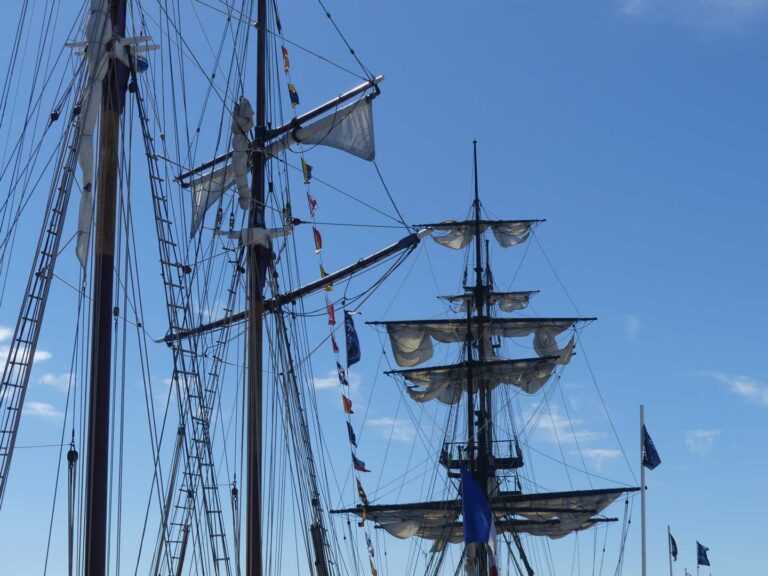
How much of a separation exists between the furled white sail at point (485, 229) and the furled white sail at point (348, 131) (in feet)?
102

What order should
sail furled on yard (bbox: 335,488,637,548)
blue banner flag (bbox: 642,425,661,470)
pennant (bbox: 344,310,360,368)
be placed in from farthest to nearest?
sail furled on yard (bbox: 335,488,637,548) < blue banner flag (bbox: 642,425,661,470) < pennant (bbox: 344,310,360,368)

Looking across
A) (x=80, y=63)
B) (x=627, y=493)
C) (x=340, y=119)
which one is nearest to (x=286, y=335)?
(x=340, y=119)

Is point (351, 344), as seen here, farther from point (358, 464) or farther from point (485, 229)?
point (485, 229)

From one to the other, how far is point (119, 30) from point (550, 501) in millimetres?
50916

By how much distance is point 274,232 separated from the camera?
118 ft

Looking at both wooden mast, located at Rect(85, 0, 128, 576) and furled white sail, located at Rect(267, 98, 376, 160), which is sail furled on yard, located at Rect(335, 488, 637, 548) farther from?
wooden mast, located at Rect(85, 0, 128, 576)

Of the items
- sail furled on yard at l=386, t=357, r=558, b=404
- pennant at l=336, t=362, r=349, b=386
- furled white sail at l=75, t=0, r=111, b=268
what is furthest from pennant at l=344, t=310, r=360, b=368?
sail furled on yard at l=386, t=357, r=558, b=404

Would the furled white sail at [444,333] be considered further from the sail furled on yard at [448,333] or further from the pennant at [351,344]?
the pennant at [351,344]

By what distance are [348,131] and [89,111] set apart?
65.5 feet

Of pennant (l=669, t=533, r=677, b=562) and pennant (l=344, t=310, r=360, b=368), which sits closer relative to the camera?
pennant (l=344, t=310, r=360, b=368)

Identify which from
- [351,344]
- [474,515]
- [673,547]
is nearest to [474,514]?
[474,515]

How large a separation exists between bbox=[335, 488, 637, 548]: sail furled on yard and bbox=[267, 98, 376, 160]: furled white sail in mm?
29866

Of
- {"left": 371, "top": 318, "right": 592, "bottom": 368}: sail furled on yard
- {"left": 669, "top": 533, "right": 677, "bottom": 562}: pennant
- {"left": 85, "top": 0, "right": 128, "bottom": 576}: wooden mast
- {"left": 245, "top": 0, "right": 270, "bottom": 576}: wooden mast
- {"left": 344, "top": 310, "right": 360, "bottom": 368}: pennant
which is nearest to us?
{"left": 85, "top": 0, "right": 128, "bottom": 576}: wooden mast

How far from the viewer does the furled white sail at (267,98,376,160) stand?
40.5m
